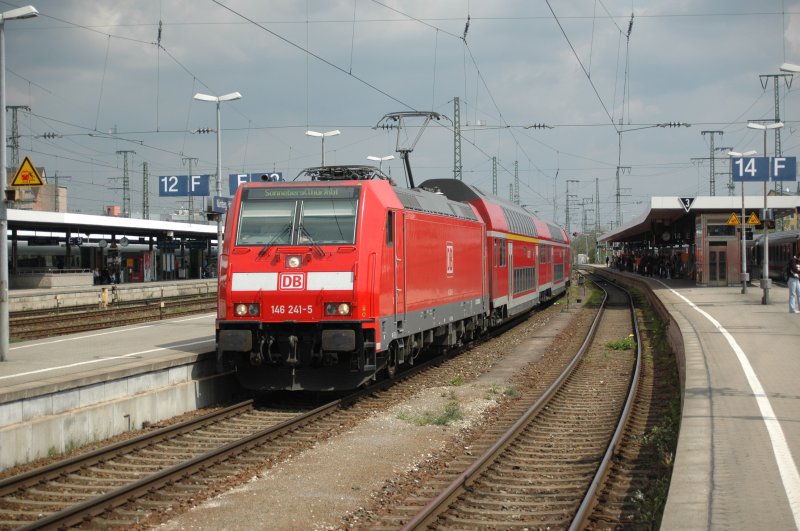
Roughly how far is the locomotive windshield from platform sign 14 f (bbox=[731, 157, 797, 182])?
20661mm

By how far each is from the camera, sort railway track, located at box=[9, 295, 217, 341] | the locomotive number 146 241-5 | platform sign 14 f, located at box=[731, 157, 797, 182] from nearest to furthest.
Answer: the locomotive number 146 241-5, railway track, located at box=[9, 295, 217, 341], platform sign 14 f, located at box=[731, 157, 797, 182]

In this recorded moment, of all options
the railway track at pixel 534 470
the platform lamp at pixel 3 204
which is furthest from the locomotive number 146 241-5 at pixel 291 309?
the platform lamp at pixel 3 204

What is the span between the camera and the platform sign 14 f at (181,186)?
3716 centimetres

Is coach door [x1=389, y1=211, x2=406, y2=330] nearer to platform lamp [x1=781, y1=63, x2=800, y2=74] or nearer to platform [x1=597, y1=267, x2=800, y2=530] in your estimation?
platform [x1=597, y1=267, x2=800, y2=530]

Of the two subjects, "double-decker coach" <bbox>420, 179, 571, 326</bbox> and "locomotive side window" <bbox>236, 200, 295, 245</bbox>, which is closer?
"locomotive side window" <bbox>236, 200, 295, 245</bbox>

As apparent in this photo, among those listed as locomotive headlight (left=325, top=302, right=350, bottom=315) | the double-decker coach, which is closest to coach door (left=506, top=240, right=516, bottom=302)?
the double-decker coach

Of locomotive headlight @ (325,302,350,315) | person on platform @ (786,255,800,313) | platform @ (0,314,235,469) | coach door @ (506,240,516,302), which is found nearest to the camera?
platform @ (0,314,235,469)

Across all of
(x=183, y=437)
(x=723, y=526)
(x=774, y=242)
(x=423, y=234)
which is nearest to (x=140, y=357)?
(x=183, y=437)

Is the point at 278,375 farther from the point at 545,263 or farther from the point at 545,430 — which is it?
the point at 545,263

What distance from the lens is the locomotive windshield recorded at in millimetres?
12414

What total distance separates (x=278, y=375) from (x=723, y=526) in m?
7.86

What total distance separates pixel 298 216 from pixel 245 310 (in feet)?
5.26

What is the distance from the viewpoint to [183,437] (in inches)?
412

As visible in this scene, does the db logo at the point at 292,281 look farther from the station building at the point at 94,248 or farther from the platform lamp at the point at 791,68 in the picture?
the station building at the point at 94,248
